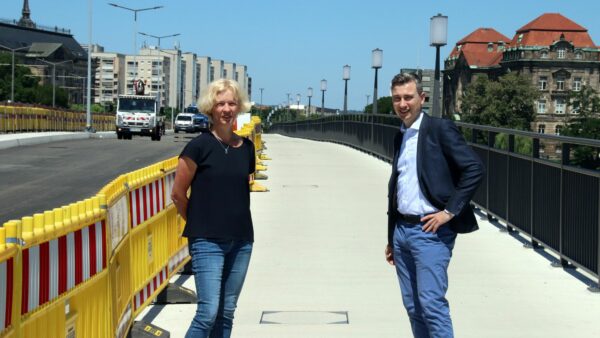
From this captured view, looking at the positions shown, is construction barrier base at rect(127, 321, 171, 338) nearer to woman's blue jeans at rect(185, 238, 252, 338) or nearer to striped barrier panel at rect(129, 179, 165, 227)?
striped barrier panel at rect(129, 179, 165, 227)

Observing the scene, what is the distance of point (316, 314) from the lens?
27.3 ft

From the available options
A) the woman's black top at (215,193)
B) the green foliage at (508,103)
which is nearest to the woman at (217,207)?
the woman's black top at (215,193)

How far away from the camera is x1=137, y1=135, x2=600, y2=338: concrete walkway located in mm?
7871

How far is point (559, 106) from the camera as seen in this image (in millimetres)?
180875

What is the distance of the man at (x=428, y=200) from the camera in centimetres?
566

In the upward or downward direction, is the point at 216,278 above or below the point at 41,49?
below

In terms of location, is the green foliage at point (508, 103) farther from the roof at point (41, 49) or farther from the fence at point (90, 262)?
the fence at point (90, 262)

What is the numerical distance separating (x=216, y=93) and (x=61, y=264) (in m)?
1.49

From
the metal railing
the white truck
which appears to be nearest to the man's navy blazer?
the metal railing

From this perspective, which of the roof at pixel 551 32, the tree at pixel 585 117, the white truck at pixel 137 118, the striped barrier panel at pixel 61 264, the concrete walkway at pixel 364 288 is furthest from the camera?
the roof at pixel 551 32

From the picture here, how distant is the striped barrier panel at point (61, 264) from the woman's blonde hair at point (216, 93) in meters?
0.85

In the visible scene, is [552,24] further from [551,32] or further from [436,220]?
[436,220]

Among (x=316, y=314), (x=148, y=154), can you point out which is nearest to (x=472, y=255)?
(x=316, y=314)

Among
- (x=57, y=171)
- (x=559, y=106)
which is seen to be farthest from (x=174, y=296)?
(x=559, y=106)
